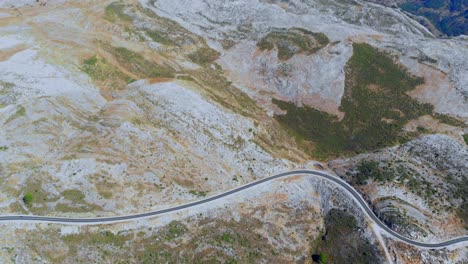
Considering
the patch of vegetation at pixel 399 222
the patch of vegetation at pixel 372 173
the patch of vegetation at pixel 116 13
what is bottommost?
the patch of vegetation at pixel 399 222

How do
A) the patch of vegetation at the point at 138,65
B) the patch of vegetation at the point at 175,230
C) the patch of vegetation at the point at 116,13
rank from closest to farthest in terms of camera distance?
1. the patch of vegetation at the point at 175,230
2. the patch of vegetation at the point at 138,65
3. the patch of vegetation at the point at 116,13

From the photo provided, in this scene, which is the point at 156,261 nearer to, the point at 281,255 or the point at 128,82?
the point at 281,255

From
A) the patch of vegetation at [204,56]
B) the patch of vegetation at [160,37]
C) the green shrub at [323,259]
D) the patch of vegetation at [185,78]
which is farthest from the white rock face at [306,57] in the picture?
the green shrub at [323,259]

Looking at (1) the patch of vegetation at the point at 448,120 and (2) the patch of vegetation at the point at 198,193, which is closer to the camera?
(2) the patch of vegetation at the point at 198,193

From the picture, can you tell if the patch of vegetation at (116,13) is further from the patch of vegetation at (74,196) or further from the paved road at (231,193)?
the paved road at (231,193)

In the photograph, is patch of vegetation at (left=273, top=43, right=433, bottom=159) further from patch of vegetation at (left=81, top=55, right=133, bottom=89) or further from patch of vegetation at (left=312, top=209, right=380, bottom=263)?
patch of vegetation at (left=81, top=55, right=133, bottom=89)

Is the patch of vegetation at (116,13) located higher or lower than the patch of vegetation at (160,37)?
higher

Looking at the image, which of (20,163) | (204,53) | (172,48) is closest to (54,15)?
(172,48)

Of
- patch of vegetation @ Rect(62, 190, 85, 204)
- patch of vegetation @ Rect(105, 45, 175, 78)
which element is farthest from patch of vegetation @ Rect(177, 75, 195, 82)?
patch of vegetation @ Rect(62, 190, 85, 204)
